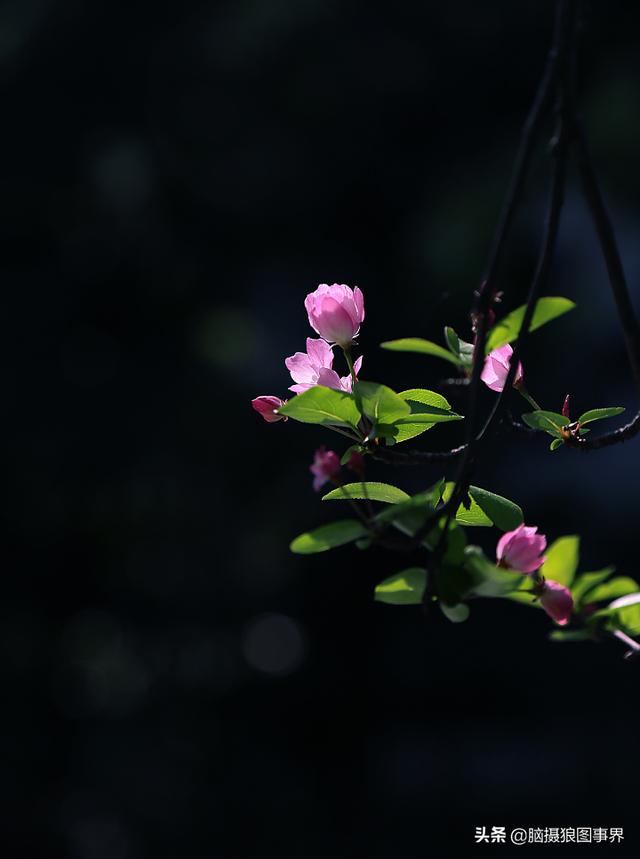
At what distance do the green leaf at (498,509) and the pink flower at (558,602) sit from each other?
0.15 ft

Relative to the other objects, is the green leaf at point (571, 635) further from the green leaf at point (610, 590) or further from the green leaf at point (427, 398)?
the green leaf at point (427, 398)

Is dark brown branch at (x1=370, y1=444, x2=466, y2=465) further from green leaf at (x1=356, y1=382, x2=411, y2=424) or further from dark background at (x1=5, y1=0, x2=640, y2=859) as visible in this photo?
dark background at (x1=5, y1=0, x2=640, y2=859)

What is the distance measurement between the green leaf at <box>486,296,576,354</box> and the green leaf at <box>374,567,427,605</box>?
0.38ft

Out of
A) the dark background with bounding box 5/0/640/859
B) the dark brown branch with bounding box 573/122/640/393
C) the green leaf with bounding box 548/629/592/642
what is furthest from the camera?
the dark background with bounding box 5/0/640/859

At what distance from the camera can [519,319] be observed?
1.56ft

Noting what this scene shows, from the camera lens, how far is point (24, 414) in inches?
151

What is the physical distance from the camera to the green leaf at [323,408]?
0.53 metres

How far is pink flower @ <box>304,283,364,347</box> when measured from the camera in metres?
0.62

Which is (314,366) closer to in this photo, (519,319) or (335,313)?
(335,313)

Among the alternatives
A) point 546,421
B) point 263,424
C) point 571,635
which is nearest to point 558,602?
point 571,635

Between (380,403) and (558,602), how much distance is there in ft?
0.46

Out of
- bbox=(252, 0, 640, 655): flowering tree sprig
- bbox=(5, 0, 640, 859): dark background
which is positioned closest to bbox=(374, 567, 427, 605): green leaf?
bbox=(252, 0, 640, 655): flowering tree sprig

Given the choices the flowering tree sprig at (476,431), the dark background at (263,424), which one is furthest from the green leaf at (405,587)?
the dark background at (263,424)

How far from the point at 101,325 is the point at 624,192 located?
2221 millimetres
